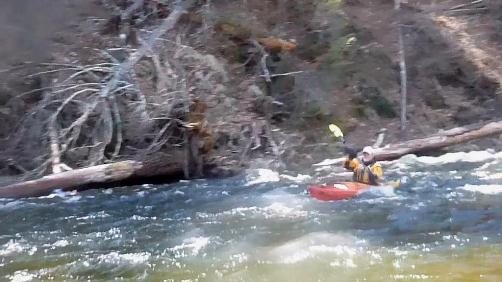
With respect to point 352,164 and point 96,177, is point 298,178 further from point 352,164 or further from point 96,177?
point 96,177

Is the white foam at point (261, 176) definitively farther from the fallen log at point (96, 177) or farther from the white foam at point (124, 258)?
the white foam at point (124, 258)

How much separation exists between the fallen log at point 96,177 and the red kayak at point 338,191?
286 centimetres

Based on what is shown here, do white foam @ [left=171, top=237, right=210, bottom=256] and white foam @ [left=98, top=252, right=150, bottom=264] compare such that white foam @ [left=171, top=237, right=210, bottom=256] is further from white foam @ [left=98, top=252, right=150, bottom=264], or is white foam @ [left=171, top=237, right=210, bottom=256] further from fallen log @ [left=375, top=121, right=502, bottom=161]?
fallen log @ [left=375, top=121, right=502, bottom=161]

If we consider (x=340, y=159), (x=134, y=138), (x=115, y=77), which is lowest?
(x=340, y=159)

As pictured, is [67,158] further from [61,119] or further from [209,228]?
[209,228]

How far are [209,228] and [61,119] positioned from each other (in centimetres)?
462

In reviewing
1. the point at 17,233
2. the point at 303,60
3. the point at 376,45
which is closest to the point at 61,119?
the point at 17,233

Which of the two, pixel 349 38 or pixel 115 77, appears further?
pixel 349 38

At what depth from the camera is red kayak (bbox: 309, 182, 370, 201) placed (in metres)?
8.67

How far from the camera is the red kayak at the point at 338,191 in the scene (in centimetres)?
867

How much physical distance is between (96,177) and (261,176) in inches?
105

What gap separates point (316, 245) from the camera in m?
6.44

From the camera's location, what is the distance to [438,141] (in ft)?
38.9

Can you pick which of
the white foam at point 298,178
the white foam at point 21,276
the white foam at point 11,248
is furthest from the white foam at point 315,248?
the white foam at point 298,178
